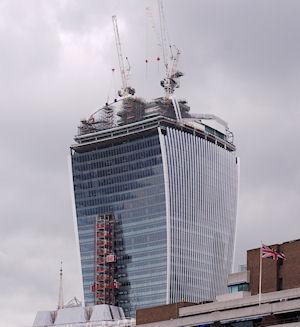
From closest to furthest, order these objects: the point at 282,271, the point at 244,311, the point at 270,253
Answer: the point at 270,253 → the point at 244,311 → the point at 282,271

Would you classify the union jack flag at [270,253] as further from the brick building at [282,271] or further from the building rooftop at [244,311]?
the building rooftop at [244,311]

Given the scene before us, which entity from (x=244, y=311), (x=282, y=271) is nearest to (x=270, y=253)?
(x=282, y=271)

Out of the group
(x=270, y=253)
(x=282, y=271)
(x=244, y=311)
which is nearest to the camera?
(x=270, y=253)

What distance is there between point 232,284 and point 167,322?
11601 millimetres

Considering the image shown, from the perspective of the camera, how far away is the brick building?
124094 mm

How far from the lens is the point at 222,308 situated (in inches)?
5128

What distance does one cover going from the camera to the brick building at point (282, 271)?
407 feet

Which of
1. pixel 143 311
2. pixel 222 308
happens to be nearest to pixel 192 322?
pixel 222 308

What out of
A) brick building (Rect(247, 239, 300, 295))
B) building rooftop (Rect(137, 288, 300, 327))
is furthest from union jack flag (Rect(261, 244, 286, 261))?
building rooftop (Rect(137, 288, 300, 327))

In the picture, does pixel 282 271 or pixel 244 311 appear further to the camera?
Result: pixel 282 271

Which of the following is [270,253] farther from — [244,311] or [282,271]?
[244,311]

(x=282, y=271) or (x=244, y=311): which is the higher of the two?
(x=282, y=271)

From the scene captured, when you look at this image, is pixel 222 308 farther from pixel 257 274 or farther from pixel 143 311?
pixel 143 311

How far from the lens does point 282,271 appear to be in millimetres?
126312
